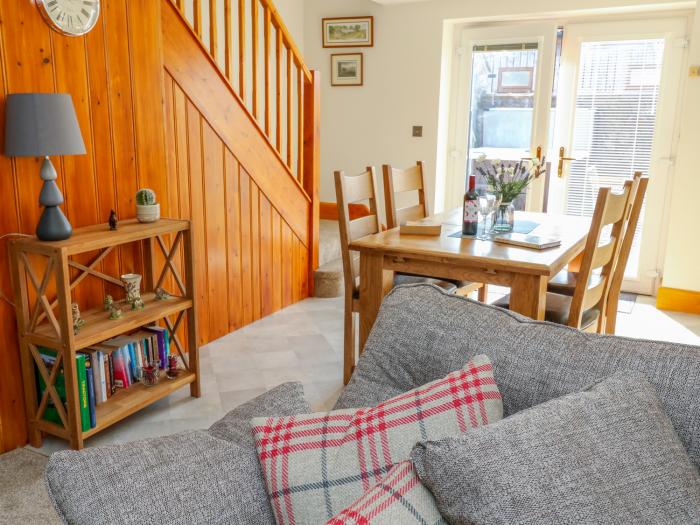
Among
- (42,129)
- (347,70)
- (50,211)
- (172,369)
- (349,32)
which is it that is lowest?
(172,369)

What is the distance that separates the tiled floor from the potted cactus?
0.85 metres

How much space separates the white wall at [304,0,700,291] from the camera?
189 inches

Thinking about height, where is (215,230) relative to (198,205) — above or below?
below

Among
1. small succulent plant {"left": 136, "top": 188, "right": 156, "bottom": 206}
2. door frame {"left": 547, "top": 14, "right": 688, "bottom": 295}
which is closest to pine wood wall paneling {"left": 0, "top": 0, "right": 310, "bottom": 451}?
small succulent plant {"left": 136, "top": 188, "right": 156, "bottom": 206}

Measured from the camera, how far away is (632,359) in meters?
1.15

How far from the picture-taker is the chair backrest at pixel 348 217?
293cm

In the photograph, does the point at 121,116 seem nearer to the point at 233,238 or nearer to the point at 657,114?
the point at 233,238

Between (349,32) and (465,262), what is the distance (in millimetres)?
3484

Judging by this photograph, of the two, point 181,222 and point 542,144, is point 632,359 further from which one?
point 542,144

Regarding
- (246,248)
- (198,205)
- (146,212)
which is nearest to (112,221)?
(146,212)

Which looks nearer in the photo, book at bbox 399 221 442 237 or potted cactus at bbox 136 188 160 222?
potted cactus at bbox 136 188 160 222

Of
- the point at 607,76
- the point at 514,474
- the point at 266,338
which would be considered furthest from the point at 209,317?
the point at 607,76

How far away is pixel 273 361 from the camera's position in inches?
133

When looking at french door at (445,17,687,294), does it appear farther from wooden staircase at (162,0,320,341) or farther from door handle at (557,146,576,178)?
wooden staircase at (162,0,320,341)
